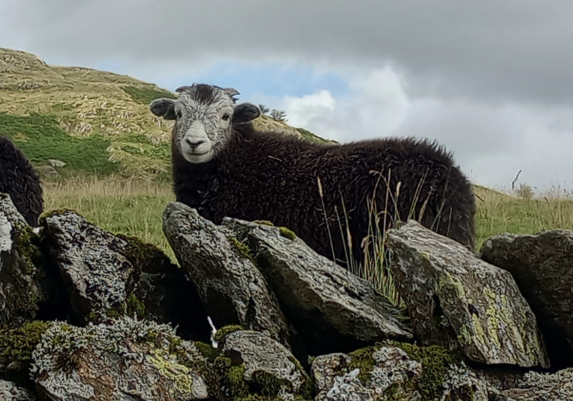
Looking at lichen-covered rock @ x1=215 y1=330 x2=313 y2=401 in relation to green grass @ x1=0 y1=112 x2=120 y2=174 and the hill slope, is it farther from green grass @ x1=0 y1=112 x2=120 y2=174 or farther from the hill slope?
green grass @ x1=0 y1=112 x2=120 y2=174

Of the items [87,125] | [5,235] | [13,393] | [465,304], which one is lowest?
[13,393]

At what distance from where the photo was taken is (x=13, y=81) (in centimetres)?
8000

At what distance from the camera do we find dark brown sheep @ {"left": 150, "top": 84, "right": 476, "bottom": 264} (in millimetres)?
7676

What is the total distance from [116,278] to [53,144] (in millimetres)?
54283

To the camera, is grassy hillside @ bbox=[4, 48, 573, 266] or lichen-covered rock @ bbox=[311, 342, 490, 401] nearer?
lichen-covered rock @ bbox=[311, 342, 490, 401]

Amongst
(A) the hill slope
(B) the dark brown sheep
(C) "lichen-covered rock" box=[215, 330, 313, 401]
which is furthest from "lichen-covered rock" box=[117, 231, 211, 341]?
(A) the hill slope

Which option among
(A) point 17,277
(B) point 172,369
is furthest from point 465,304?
(A) point 17,277

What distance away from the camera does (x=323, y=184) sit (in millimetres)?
7891

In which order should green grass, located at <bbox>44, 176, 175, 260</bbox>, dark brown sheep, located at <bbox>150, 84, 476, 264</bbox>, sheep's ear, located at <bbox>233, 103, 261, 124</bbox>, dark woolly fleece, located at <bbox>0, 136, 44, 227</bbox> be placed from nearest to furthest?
dark brown sheep, located at <bbox>150, 84, 476, 264</bbox> → sheep's ear, located at <bbox>233, 103, 261, 124</bbox> → dark woolly fleece, located at <bbox>0, 136, 44, 227</bbox> → green grass, located at <bbox>44, 176, 175, 260</bbox>

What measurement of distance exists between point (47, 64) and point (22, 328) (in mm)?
108419

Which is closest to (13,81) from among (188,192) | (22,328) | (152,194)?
(152,194)

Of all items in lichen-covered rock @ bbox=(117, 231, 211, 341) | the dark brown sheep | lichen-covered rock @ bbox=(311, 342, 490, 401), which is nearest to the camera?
lichen-covered rock @ bbox=(311, 342, 490, 401)

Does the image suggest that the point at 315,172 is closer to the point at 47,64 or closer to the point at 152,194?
the point at 152,194

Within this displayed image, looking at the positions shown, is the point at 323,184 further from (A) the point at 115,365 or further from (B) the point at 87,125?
(B) the point at 87,125
